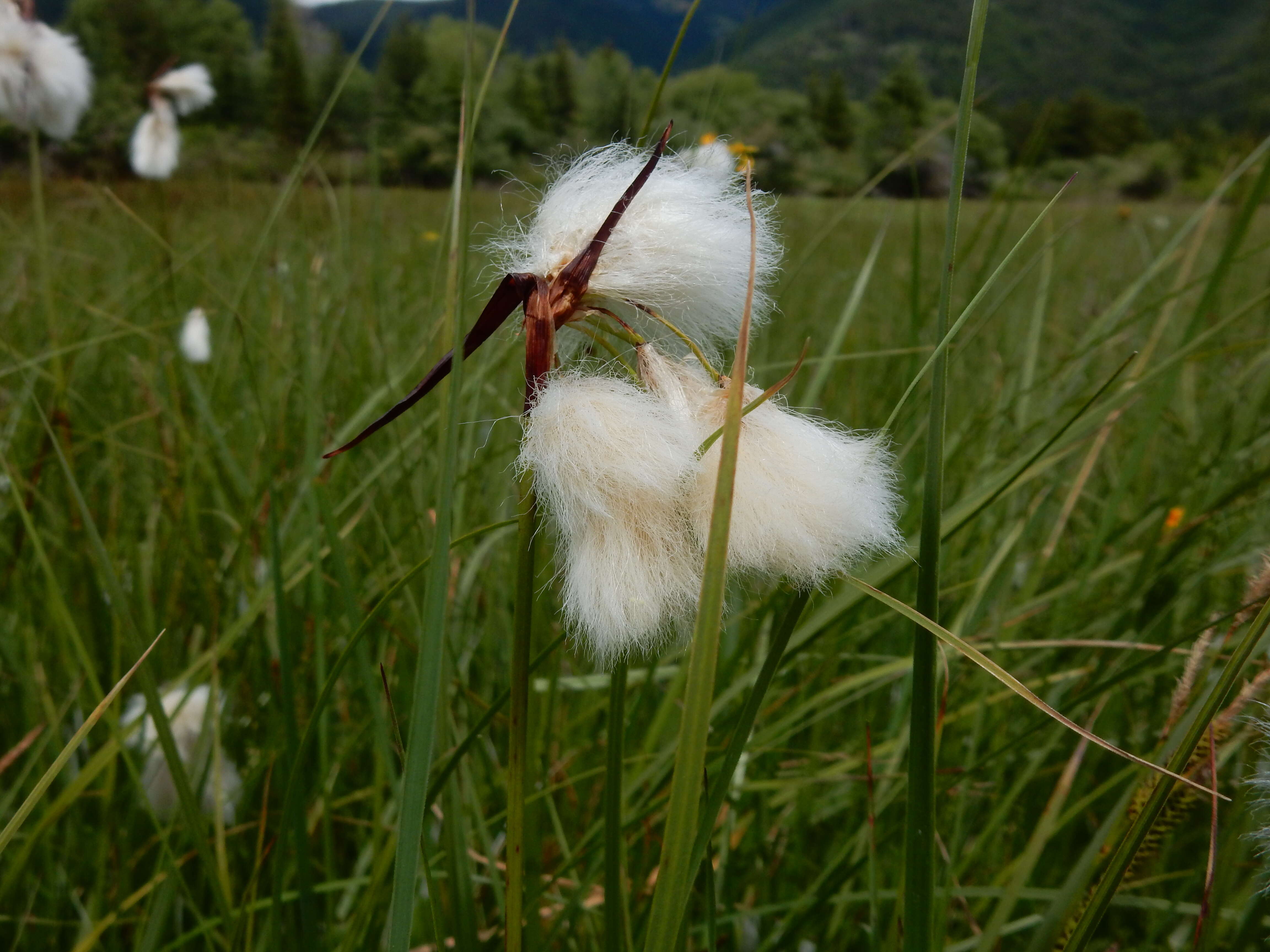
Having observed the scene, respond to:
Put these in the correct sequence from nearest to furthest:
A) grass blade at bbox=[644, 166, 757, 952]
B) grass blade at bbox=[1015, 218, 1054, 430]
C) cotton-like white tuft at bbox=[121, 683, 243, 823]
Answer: grass blade at bbox=[644, 166, 757, 952] < cotton-like white tuft at bbox=[121, 683, 243, 823] < grass blade at bbox=[1015, 218, 1054, 430]

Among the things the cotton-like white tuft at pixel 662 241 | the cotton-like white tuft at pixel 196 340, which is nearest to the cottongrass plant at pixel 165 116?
the cotton-like white tuft at pixel 196 340

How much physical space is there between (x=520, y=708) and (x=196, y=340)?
1777 millimetres

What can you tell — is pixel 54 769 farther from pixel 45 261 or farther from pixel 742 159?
pixel 45 261

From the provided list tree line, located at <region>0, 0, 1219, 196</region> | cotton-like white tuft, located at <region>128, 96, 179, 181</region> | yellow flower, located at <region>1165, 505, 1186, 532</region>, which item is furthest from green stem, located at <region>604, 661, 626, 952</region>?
cotton-like white tuft, located at <region>128, 96, 179, 181</region>

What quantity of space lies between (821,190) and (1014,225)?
3.50m

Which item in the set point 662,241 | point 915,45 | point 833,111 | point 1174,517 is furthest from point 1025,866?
point 915,45

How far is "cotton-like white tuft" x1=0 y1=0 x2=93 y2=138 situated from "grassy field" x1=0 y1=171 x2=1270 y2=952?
371 millimetres

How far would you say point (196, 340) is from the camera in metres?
1.88

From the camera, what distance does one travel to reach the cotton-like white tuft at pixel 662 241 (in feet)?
1.54

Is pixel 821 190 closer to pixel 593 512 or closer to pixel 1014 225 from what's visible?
pixel 593 512

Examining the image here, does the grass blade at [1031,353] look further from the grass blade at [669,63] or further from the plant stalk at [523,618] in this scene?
the plant stalk at [523,618]

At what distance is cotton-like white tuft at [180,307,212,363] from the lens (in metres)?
1.80

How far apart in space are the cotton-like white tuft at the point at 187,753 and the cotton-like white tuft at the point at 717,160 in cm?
74

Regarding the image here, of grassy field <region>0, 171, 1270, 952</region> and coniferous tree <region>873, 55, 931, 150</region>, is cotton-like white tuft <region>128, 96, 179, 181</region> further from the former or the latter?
coniferous tree <region>873, 55, 931, 150</region>
